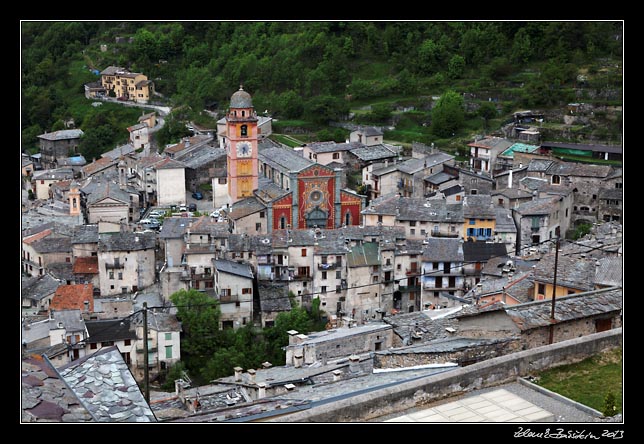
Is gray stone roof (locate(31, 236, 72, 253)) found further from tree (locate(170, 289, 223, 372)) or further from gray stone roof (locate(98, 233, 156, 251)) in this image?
tree (locate(170, 289, 223, 372))

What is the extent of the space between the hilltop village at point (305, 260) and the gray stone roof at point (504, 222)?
0.25ft

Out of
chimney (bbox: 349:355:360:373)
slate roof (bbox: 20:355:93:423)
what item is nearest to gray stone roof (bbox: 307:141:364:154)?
chimney (bbox: 349:355:360:373)

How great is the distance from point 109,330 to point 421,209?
11951 millimetres

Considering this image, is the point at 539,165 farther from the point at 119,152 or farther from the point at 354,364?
the point at 354,364

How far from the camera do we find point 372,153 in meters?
40.5

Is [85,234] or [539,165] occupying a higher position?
[539,165]

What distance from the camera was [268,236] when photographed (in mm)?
29719

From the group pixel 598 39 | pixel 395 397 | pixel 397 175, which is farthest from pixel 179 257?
pixel 598 39

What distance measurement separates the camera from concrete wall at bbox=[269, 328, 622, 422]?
977cm

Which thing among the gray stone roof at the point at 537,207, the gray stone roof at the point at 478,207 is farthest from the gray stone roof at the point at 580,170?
the gray stone roof at the point at 478,207

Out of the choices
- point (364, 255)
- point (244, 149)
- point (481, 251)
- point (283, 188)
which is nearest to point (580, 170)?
point (481, 251)

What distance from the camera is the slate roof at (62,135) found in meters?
50.0

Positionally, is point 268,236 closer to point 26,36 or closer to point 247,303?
point 247,303

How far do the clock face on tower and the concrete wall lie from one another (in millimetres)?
24686
